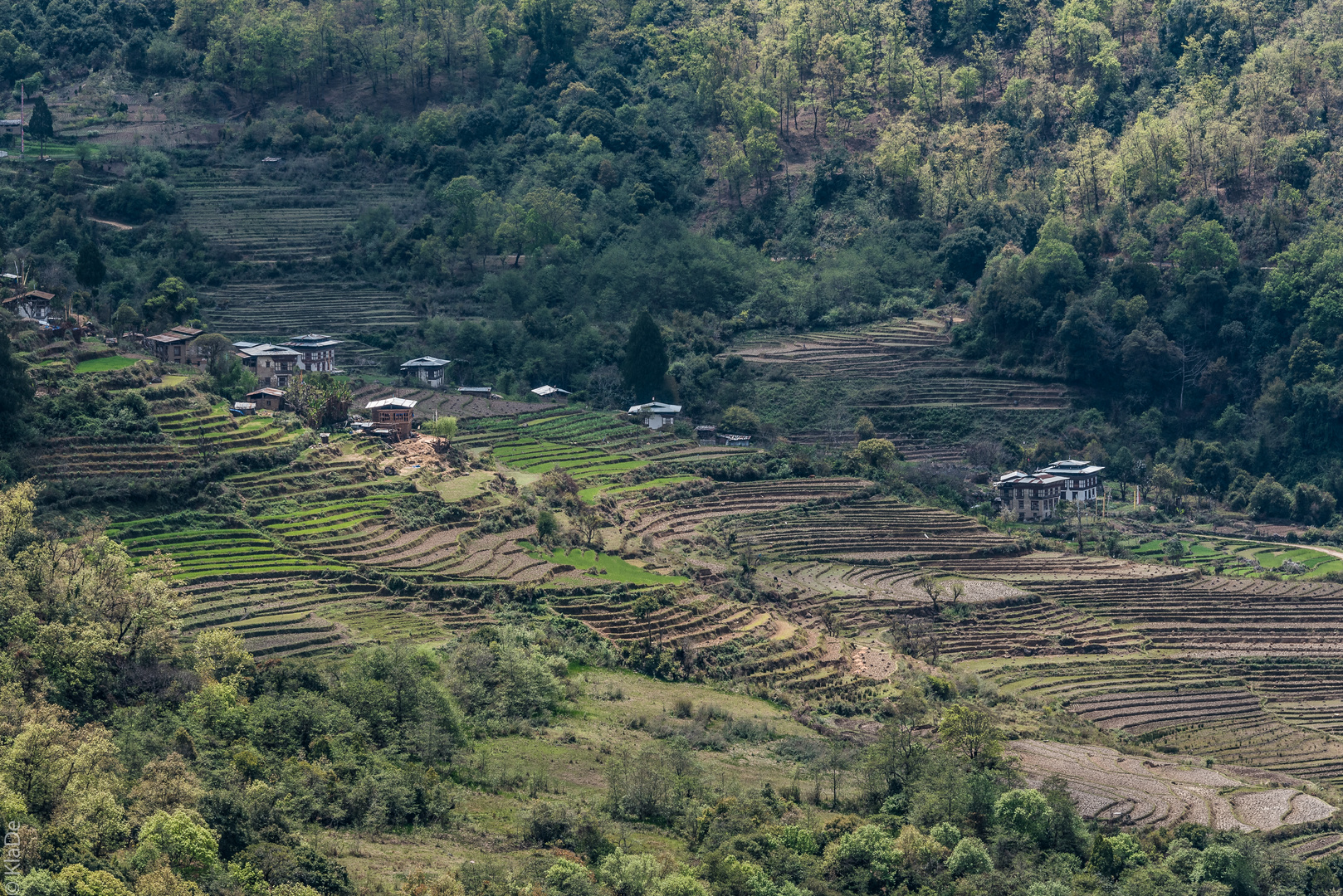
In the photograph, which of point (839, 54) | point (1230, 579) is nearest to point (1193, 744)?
point (1230, 579)

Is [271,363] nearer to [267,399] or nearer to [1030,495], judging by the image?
[267,399]

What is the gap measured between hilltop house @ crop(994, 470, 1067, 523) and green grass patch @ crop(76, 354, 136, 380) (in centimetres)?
2590

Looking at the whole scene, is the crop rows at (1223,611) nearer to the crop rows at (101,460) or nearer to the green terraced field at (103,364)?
the crop rows at (101,460)

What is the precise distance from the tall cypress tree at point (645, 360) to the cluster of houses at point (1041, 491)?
12117 mm

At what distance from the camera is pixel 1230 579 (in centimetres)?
5297

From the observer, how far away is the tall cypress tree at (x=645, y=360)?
2464 inches

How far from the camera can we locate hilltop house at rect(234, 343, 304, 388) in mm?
57656

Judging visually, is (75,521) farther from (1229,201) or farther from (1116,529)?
(1229,201)

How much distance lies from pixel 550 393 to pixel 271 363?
9.80 meters

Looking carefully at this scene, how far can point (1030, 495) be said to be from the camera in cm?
5819

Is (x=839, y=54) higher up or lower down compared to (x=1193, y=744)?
higher up

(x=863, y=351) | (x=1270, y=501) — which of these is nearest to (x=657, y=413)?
(x=863, y=351)

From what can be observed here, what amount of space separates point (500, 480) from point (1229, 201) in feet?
101

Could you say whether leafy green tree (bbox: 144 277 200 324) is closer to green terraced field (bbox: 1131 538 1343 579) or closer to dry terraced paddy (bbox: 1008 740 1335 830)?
green terraced field (bbox: 1131 538 1343 579)
